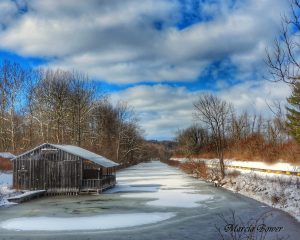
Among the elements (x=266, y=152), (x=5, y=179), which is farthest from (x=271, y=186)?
(x=5, y=179)

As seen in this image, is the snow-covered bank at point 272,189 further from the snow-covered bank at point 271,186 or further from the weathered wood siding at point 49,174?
the weathered wood siding at point 49,174

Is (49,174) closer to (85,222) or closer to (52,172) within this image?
(52,172)

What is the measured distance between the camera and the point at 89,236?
626 inches

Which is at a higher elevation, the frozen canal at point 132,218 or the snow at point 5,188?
the snow at point 5,188

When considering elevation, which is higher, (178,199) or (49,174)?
(49,174)

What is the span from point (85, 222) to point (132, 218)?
94.3 inches

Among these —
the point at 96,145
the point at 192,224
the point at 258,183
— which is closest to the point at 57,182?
the point at 258,183

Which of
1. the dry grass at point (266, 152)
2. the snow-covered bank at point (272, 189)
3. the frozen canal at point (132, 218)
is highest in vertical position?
the dry grass at point (266, 152)

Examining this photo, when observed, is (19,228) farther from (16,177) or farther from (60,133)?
(60,133)

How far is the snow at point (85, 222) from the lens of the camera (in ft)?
58.9

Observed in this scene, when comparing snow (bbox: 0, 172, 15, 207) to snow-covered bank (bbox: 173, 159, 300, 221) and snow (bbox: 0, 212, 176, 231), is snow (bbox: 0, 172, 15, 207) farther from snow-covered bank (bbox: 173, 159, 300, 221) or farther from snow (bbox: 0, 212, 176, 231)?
snow-covered bank (bbox: 173, 159, 300, 221)

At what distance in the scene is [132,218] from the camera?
798 inches

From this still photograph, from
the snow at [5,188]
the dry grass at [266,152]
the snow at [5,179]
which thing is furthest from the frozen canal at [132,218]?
the snow at [5,179]

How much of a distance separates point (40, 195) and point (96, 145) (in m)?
39.7
